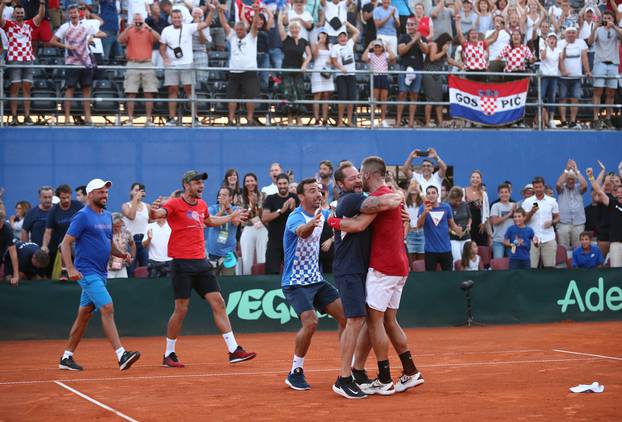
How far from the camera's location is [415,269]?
63.3 feet

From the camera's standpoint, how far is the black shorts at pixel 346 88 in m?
21.8

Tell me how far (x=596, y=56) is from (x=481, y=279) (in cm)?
779

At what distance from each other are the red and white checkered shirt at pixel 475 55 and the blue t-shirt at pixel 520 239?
4.69 meters

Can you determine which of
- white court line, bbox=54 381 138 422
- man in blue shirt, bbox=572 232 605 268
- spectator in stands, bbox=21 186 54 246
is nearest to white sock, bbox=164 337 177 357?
white court line, bbox=54 381 138 422

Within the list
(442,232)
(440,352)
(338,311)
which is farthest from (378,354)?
(442,232)

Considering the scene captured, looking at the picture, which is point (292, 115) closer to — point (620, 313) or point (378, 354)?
point (620, 313)

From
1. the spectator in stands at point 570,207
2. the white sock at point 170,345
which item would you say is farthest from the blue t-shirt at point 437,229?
the white sock at point 170,345

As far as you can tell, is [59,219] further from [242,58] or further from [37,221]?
[242,58]

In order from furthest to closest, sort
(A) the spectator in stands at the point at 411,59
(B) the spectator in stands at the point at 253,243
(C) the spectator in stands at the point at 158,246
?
(A) the spectator in stands at the point at 411,59 < (B) the spectator in stands at the point at 253,243 < (C) the spectator in stands at the point at 158,246

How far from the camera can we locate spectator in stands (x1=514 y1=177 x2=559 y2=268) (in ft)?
65.3

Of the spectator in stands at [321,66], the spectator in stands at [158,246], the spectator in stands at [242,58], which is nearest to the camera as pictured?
the spectator in stands at [158,246]

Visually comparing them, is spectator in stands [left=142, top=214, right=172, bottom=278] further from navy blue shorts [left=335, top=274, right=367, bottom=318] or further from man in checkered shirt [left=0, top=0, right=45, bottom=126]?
navy blue shorts [left=335, top=274, right=367, bottom=318]

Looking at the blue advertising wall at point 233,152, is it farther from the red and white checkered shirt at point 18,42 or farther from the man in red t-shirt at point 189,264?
the man in red t-shirt at point 189,264

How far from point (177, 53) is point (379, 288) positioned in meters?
12.0
